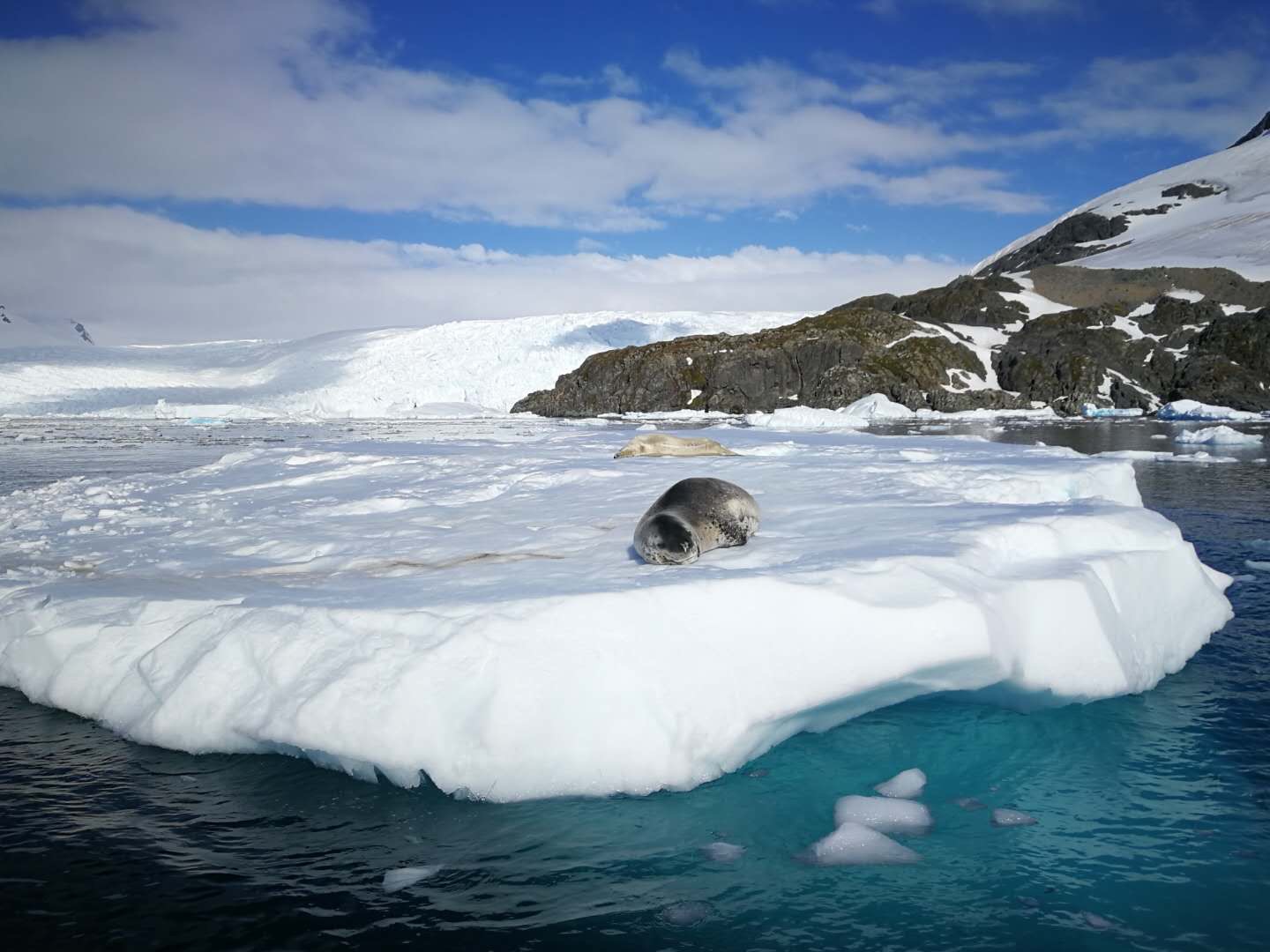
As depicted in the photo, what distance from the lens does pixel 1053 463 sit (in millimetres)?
10844

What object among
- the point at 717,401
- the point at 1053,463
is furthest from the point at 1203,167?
the point at 1053,463

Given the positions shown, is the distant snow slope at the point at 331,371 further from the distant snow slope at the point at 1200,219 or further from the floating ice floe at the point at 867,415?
the distant snow slope at the point at 1200,219

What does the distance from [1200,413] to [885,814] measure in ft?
150

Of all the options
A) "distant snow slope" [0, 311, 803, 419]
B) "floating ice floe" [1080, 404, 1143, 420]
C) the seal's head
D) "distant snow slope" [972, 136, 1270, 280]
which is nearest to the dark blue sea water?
the seal's head

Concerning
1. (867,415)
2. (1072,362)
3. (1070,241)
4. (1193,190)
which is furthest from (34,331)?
(1193,190)

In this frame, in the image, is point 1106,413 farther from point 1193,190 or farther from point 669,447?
point 1193,190

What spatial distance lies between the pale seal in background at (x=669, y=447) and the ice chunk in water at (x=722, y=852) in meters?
11.9

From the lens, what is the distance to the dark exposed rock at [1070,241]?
10793 centimetres

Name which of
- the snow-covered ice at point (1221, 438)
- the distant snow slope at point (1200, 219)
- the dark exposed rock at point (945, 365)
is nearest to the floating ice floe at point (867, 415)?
the dark exposed rock at point (945, 365)

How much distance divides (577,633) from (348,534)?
4112 mm

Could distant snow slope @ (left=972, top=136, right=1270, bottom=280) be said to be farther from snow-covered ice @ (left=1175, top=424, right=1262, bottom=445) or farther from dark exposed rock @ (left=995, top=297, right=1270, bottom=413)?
snow-covered ice @ (left=1175, top=424, right=1262, bottom=445)

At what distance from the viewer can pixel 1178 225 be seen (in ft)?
341

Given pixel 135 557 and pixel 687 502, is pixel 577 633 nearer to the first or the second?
pixel 687 502

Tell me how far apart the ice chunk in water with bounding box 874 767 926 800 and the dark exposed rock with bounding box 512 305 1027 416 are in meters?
53.1
